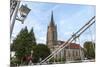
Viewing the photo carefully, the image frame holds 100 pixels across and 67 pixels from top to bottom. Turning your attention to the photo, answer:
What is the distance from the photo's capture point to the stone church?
6.73 ft

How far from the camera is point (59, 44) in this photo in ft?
6.82

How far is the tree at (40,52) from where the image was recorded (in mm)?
2010

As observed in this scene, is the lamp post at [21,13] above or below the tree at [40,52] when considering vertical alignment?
above

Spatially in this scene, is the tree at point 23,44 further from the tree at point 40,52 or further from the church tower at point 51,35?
the church tower at point 51,35

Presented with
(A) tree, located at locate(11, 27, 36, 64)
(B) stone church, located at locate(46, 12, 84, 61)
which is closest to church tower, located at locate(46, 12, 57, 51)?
(B) stone church, located at locate(46, 12, 84, 61)

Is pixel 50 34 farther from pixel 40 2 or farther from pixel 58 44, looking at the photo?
pixel 40 2

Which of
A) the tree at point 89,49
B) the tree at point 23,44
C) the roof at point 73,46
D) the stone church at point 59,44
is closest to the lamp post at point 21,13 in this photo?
the tree at point 23,44

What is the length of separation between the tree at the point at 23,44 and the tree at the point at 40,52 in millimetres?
54

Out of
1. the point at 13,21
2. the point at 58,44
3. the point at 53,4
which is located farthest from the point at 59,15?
the point at 13,21

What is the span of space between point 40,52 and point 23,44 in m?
0.20

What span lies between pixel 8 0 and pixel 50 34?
57cm

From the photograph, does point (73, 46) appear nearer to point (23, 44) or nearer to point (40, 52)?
point (40, 52)
